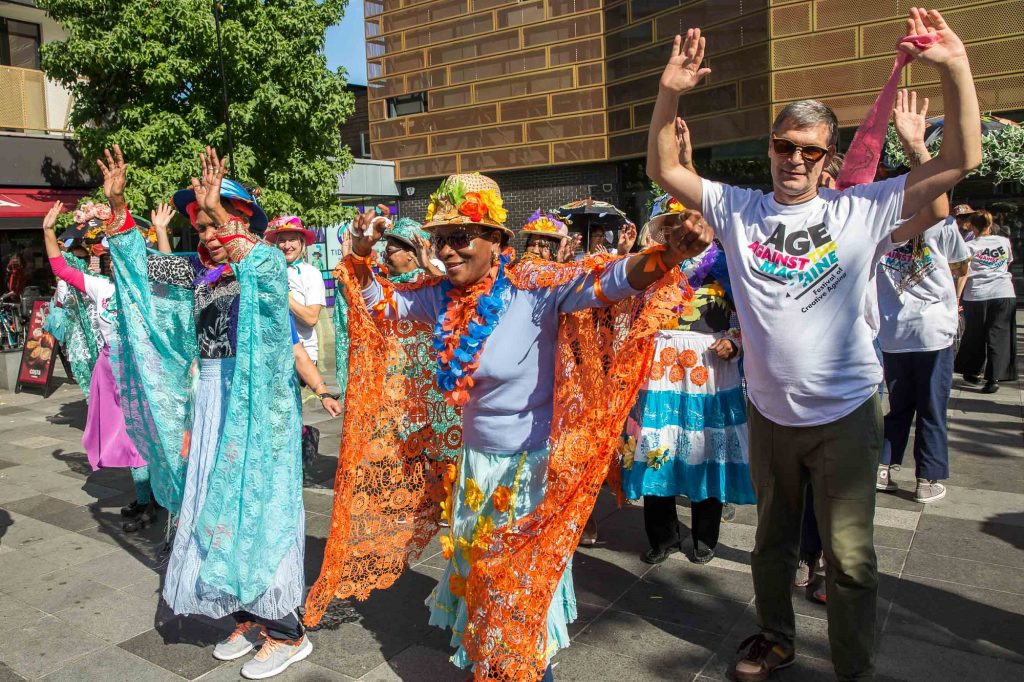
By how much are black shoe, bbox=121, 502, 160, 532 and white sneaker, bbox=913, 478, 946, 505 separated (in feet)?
16.6

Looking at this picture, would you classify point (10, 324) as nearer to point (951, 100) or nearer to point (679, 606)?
point (679, 606)

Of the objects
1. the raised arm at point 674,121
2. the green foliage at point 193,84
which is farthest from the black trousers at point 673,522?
the green foliage at point 193,84

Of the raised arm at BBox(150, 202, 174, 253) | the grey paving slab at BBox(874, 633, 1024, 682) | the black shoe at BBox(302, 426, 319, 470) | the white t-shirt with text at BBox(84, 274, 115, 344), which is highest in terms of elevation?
the raised arm at BBox(150, 202, 174, 253)

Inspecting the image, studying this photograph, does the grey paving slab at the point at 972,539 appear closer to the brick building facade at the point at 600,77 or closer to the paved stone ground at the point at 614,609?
the paved stone ground at the point at 614,609

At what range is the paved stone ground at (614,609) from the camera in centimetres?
335

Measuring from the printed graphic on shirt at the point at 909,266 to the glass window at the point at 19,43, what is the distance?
700 inches

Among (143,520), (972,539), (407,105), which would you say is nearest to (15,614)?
(143,520)

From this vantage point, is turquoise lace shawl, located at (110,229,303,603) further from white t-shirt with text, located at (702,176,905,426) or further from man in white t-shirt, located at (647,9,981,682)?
white t-shirt with text, located at (702,176,905,426)

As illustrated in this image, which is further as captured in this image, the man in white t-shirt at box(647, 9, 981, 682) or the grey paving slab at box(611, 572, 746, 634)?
the grey paving slab at box(611, 572, 746, 634)

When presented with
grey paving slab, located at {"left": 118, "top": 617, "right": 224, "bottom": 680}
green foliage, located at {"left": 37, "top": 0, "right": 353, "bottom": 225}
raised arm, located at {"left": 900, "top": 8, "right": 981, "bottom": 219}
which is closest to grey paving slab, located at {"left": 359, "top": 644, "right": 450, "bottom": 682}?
grey paving slab, located at {"left": 118, "top": 617, "right": 224, "bottom": 680}

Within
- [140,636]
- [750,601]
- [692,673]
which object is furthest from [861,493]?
[140,636]

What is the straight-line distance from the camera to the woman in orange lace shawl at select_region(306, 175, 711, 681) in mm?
2705

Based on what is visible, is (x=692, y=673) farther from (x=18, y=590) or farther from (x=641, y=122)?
(x=641, y=122)

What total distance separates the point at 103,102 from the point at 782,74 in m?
12.6
